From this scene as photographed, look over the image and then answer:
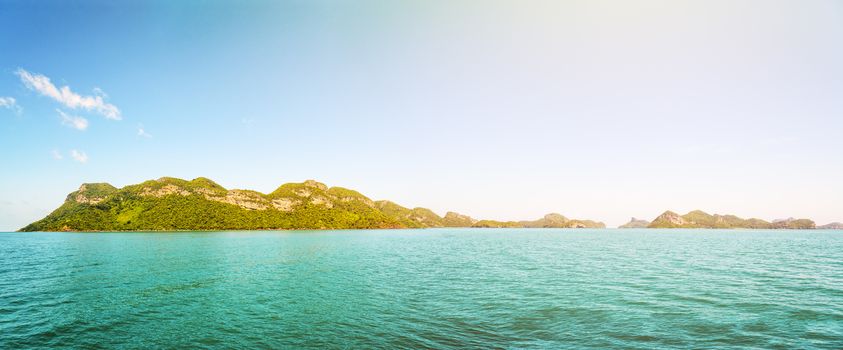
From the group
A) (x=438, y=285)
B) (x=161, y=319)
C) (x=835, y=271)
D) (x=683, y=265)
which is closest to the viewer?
(x=161, y=319)

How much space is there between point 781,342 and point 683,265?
4643 centimetres

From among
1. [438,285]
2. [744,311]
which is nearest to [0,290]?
[438,285]

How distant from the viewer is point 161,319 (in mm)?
27344

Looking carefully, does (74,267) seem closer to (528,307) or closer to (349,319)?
(349,319)

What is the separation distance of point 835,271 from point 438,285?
62.1 metres

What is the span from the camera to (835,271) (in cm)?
5200

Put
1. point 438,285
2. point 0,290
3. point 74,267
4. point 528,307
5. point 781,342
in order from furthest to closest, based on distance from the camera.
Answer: point 74,267
point 438,285
point 0,290
point 528,307
point 781,342

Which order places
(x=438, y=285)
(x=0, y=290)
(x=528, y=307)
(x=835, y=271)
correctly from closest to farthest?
1. (x=528, y=307)
2. (x=0, y=290)
3. (x=438, y=285)
4. (x=835, y=271)

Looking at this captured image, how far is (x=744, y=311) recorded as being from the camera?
2888 centimetres

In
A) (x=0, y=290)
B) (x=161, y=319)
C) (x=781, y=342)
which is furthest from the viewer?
(x=0, y=290)

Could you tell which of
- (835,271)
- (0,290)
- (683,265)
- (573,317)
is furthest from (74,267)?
(835,271)

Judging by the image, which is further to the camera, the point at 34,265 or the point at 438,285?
the point at 34,265

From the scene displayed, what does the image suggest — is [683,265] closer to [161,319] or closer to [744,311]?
[744,311]

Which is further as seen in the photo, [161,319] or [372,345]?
[161,319]
